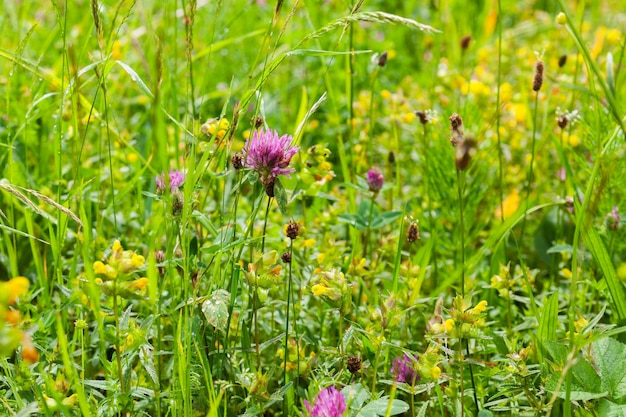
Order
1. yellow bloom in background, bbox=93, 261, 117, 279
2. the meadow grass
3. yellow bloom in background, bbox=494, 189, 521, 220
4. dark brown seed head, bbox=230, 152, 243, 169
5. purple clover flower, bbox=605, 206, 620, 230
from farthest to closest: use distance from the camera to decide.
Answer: yellow bloom in background, bbox=494, 189, 521, 220, purple clover flower, bbox=605, 206, 620, 230, dark brown seed head, bbox=230, 152, 243, 169, the meadow grass, yellow bloom in background, bbox=93, 261, 117, 279

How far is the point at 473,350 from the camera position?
1.49 meters

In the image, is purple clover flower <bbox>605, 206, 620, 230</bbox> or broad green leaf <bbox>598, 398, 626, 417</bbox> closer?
broad green leaf <bbox>598, 398, 626, 417</bbox>

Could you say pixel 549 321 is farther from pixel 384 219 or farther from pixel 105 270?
pixel 105 270

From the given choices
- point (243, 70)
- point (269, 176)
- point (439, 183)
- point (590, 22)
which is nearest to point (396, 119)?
point (439, 183)

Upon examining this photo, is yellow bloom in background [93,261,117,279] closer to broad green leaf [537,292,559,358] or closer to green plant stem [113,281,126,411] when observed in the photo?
green plant stem [113,281,126,411]

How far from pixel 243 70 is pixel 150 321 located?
2.15 meters

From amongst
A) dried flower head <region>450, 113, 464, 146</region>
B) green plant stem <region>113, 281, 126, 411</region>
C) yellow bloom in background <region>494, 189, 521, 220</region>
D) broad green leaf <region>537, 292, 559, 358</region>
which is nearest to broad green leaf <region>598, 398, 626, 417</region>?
broad green leaf <region>537, 292, 559, 358</region>

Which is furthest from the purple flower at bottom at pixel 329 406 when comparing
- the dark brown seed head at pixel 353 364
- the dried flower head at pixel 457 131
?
the dried flower head at pixel 457 131

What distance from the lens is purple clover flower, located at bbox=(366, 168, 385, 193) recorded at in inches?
66.9

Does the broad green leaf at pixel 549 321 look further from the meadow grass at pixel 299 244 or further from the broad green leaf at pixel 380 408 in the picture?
the broad green leaf at pixel 380 408

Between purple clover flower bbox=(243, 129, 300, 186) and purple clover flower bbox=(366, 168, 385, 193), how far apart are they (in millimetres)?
467

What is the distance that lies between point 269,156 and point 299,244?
16.4 inches

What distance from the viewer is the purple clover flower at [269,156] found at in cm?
124

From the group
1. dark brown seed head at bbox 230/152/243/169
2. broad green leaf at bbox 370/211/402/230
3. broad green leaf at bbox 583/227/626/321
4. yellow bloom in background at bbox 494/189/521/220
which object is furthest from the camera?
yellow bloom in background at bbox 494/189/521/220
